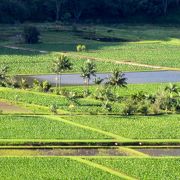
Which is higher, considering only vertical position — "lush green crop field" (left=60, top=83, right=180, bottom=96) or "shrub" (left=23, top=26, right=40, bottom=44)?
"shrub" (left=23, top=26, right=40, bottom=44)

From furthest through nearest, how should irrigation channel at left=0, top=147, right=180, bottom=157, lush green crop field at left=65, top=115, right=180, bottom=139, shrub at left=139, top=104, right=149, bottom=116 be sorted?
shrub at left=139, top=104, right=149, bottom=116 < lush green crop field at left=65, top=115, right=180, bottom=139 < irrigation channel at left=0, top=147, right=180, bottom=157

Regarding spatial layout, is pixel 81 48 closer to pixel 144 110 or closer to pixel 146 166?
pixel 144 110

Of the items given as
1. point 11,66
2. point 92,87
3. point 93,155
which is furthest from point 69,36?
point 93,155

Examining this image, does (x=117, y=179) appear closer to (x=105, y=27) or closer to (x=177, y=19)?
(x=105, y=27)

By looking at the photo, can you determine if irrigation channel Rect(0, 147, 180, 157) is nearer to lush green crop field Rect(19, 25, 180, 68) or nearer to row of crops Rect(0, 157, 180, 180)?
row of crops Rect(0, 157, 180, 180)

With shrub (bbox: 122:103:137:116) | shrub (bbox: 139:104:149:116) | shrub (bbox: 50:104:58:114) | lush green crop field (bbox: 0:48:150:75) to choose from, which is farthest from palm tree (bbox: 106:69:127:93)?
lush green crop field (bbox: 0:48:150:75)

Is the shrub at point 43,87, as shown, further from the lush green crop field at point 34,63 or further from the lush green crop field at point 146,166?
the lush green crop field at point 146,166

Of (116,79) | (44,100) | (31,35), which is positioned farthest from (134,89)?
(31,35)
